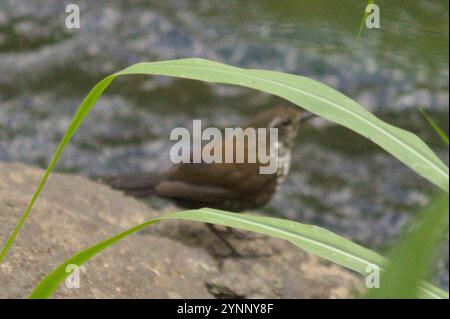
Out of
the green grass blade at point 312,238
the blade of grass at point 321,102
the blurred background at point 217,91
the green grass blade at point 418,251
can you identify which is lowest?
the green grass blade at point 418,251

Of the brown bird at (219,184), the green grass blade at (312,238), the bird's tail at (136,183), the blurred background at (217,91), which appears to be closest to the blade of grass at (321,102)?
the green grass blade at (312,238)

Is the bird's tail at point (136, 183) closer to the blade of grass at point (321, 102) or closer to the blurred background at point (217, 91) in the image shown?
the blurred background at point (217, 91)

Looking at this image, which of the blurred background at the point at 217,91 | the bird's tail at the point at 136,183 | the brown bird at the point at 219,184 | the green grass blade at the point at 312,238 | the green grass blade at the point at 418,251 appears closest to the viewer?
the green grass blade at the point at 418,251

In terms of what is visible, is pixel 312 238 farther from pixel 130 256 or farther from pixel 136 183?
pixel 136 183

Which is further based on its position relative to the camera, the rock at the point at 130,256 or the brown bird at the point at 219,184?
the brown bird at the point at 219,184

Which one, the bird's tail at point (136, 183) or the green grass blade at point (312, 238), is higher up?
the bird's tail at point (136, 183)

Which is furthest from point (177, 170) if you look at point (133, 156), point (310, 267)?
point (133, 156)

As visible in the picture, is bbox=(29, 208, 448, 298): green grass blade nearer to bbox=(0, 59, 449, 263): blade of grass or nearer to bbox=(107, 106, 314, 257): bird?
bbox=(0, 59, 449, 263): blade of grass
